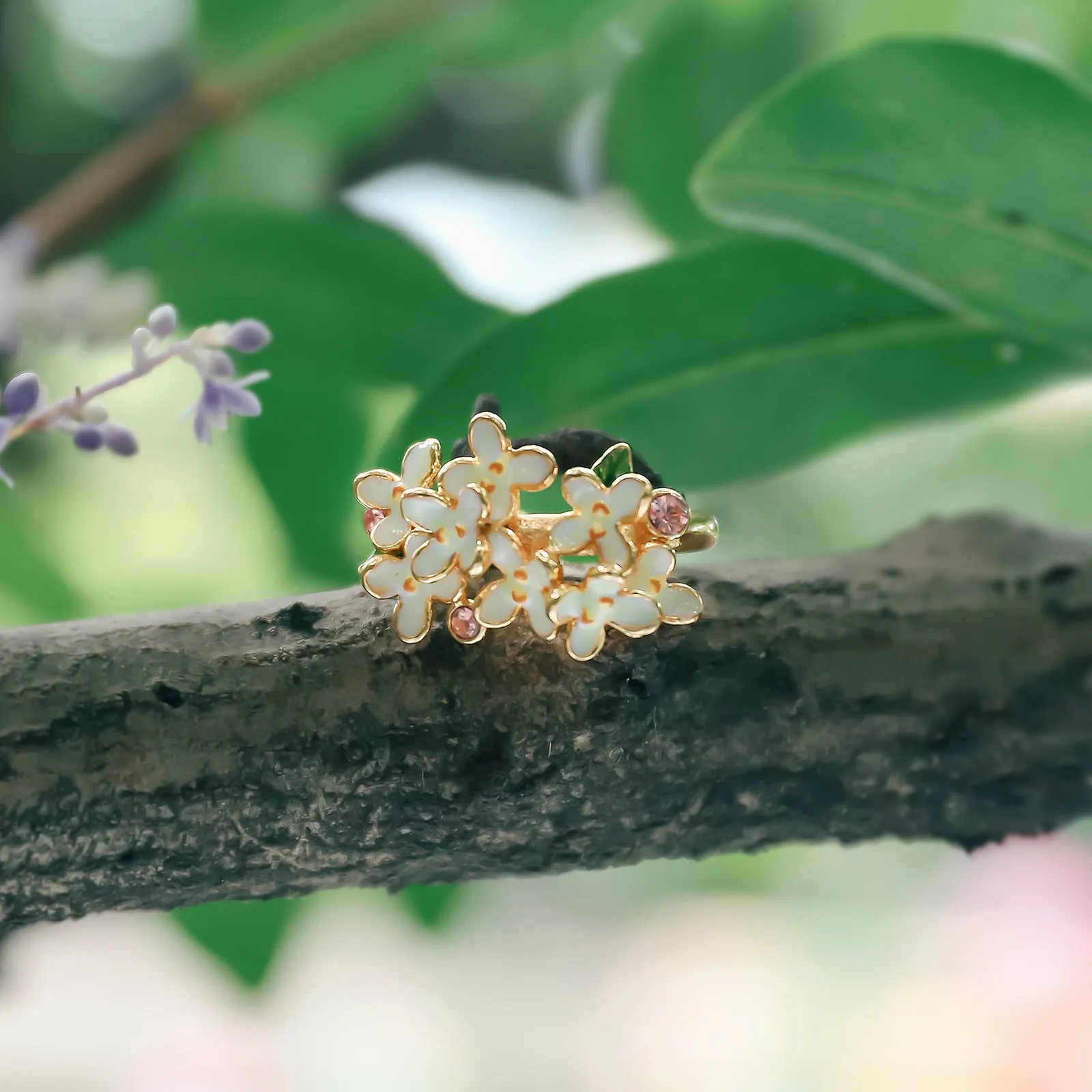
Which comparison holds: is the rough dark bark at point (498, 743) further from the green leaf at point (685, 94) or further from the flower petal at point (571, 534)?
the green leaf at point (685, 94)

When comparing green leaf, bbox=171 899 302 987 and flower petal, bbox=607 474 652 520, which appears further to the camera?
green leaf, bbox=171 899 302 987

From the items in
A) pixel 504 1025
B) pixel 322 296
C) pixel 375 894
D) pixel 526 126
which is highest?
pixel 526 126

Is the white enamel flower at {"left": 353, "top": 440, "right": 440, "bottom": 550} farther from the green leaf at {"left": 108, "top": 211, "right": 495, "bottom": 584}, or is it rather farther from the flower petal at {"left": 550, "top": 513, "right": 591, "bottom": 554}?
the green leaf at {"left": 108, "top": 211, "right": 495, "bottom": 584}

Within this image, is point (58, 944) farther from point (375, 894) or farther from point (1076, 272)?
point (1076, 272)

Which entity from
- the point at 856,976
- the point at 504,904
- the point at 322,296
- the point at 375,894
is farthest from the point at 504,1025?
the point at 322,296

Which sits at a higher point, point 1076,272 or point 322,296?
point 322,296

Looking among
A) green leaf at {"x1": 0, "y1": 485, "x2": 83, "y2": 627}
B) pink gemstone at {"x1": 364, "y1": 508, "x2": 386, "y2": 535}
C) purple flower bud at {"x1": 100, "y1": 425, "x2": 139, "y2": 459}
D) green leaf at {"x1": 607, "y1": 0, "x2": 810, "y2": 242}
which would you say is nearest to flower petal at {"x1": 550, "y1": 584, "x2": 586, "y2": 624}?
pink gemstone at {"x1": 364, "y1": 508, "x2": 386, "y2": 535}

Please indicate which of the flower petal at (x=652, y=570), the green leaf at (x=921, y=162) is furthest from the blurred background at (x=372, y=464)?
the flower petal at (x=652, y=570)
